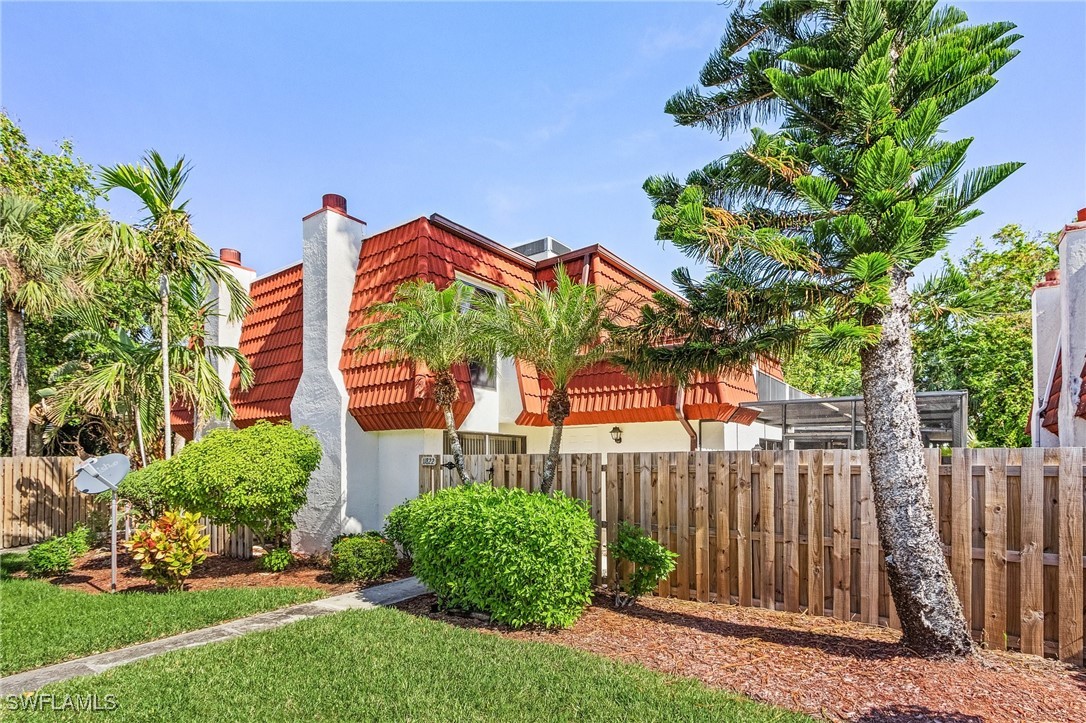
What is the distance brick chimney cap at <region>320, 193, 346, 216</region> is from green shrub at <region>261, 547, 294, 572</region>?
586 cm

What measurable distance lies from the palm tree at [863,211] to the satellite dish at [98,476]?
8152 millimetres

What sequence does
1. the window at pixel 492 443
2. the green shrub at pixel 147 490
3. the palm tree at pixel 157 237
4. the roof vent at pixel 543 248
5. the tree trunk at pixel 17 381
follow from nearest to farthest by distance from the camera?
the green shrub at pixel 147 490 < the palm tree at pixel 157 237 < the window at pixel 492 443 < the tree trunk at pixel 17 381 < the roof vent at pixel 543 248

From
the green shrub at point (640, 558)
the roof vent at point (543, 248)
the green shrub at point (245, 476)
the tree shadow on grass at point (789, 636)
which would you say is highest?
the roof vent at point (543, 248)

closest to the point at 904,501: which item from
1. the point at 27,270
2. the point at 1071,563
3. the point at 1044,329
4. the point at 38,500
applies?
the point at 1071,563

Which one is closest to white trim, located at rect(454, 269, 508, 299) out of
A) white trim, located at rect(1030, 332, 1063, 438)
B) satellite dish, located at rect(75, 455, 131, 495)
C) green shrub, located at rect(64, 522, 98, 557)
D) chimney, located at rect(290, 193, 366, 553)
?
chimney, located at rect(290, 193, 366, 553)

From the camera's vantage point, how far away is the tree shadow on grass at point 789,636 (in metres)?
5.07

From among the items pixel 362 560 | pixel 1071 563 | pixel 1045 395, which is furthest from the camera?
pixel 1045 395

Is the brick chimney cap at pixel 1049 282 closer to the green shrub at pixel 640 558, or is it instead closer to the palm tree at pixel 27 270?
the green shrub at pixel 640 558

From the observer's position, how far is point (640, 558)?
264 inches

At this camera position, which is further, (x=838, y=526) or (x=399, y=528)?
(x=399, y=528)

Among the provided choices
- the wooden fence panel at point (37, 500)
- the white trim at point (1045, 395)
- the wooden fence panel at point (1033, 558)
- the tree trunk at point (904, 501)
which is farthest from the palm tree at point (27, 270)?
the white trim at point (1045, 395)

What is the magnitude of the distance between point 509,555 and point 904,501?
11.9 feet

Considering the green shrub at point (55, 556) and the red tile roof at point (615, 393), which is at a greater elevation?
the red tile roof at point (615, 393)

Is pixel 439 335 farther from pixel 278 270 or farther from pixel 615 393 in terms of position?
pixel 278 270
